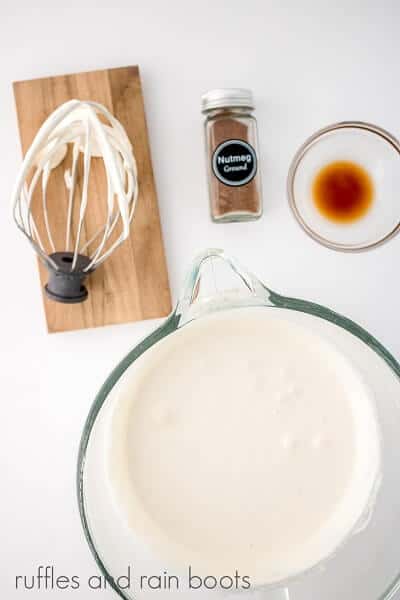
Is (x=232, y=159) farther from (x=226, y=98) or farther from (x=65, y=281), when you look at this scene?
(x=65, y=281)

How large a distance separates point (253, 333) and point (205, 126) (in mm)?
239

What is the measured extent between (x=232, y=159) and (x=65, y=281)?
0.19m

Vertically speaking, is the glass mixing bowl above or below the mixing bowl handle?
below

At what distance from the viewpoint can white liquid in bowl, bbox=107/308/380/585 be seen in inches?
22.4

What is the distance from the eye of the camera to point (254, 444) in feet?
1.87

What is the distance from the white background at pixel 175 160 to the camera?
2.41 feet

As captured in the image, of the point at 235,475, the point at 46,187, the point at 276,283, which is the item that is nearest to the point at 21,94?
the point at 46,187

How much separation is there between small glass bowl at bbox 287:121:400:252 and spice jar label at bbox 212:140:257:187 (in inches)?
2.0

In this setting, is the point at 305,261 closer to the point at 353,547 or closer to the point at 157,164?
the point at 157,164

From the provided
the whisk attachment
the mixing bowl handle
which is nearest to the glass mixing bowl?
the mixing bowl handle

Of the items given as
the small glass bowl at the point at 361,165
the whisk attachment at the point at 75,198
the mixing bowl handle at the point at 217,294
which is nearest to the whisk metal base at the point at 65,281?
the whisk attachment at the point at 75,198

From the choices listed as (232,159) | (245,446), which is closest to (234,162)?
(232,159)

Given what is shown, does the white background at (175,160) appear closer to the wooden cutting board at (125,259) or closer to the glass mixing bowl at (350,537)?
the wooden cutting board at (125,259)

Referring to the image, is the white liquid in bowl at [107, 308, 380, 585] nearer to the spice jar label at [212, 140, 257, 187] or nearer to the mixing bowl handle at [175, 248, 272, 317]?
the mixing bowl handle at [175, 248, 272, 317]
